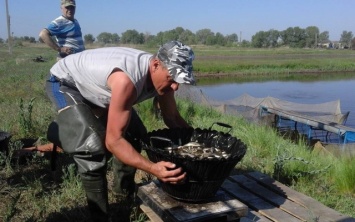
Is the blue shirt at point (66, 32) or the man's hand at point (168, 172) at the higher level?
the blue shirt at point (66, 32)

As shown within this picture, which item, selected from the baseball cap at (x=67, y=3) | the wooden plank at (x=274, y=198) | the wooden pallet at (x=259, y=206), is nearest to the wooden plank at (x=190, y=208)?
the wooden pallet at (x=259, y=206)

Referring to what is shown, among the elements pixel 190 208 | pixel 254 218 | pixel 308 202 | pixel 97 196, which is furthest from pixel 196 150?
pixel 308 202

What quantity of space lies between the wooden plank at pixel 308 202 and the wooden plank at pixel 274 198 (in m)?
0.04

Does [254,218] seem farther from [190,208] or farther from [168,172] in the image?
[168,172]

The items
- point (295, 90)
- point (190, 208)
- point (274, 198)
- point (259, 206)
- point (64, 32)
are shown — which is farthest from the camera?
point (295, 90)

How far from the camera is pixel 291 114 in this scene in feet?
39.7

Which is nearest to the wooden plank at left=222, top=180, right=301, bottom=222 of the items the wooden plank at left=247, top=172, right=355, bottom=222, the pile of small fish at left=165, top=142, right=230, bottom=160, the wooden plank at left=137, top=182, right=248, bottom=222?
the wooden plank at left=247, top=172, right=355, bottom=222

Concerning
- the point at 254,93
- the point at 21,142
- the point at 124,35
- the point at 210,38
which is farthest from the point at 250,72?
the point at 210,38

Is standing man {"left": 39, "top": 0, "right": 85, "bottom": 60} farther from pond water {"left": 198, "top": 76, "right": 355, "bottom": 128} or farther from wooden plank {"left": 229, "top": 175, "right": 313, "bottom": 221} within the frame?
pond water {"left": 198, "top": 76, "right": 355, "bottom": 128}

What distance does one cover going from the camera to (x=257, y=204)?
314 cm

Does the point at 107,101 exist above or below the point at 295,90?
above

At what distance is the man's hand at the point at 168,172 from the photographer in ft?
8.00

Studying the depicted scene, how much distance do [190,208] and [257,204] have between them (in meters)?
0.80

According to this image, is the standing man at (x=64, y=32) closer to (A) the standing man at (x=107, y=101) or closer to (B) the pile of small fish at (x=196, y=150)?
(A) the standing man at (x=107, y=101)
